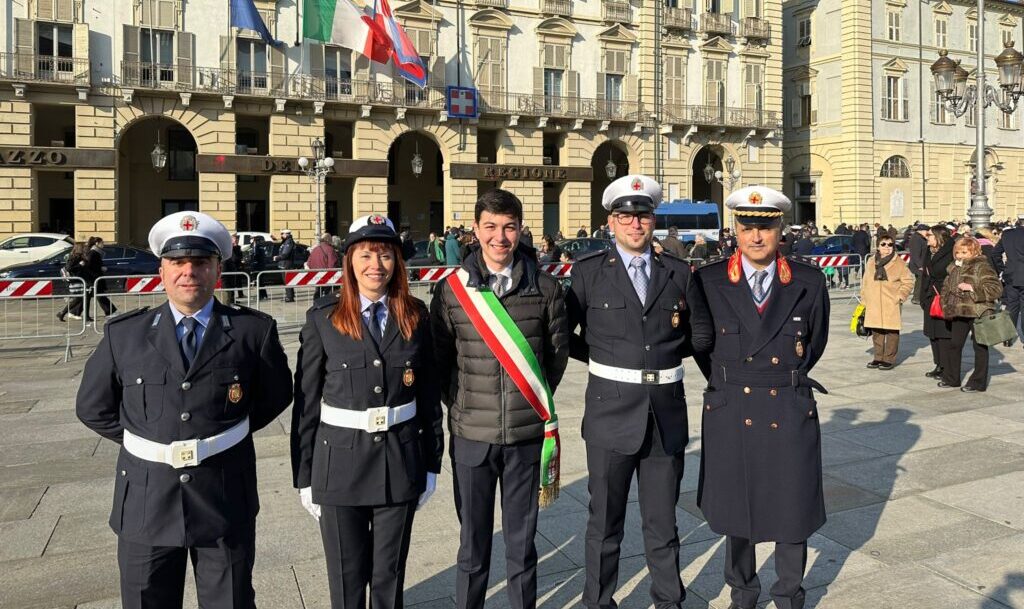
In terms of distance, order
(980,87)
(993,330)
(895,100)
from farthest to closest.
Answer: (895,100)
(980,87)
(993,330)

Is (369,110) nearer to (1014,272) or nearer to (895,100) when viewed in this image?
(1014,272)

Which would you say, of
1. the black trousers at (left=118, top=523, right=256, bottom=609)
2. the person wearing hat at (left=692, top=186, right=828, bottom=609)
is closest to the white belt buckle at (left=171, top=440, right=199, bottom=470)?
the black trousers at (left=118, top=523, right=256, bottom=609)

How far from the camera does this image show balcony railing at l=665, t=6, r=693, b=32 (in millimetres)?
36250

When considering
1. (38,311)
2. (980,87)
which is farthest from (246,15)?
(980,87)

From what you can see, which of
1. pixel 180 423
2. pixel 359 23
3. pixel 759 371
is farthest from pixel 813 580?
pixel 359 23

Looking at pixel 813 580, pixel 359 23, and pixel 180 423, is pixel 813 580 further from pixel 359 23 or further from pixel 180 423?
pixel 359 23

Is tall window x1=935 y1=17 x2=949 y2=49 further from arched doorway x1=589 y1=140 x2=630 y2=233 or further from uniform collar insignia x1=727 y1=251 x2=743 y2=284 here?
uniform collar insignia x1=727 y1=251 x2=743 y2=284

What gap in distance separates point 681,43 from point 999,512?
113ft

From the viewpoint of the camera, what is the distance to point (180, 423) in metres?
2.91

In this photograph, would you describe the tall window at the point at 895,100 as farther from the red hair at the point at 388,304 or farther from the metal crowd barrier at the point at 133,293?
the red hair at the point at 388,304

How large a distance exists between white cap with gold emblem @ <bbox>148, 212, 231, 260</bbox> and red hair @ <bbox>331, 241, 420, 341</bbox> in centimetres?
51

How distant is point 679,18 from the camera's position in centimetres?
3644

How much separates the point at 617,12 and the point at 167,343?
3523 cm

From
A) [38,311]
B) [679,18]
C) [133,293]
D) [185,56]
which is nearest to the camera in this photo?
[133,293]
